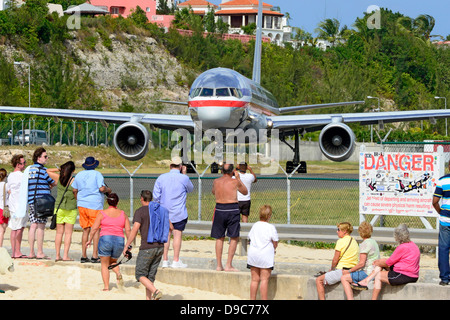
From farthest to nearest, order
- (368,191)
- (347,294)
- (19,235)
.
Answer: (368,191), (19,235), (347,294)

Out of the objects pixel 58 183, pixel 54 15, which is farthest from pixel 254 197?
pixel 54 15

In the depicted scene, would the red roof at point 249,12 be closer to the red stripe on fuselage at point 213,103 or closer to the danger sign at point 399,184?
the red stripe on fuselage at point 213,103

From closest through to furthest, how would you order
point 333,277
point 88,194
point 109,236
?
1. point 333,277
2. point 109,236
3. point 88,194

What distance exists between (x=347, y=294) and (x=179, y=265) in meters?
3.17

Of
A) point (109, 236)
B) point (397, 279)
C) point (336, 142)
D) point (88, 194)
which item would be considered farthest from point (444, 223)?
point (336, 142)

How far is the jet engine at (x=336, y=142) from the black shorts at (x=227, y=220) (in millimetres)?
17120

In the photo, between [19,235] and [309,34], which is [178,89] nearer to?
[309,34]

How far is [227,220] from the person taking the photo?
483 inches

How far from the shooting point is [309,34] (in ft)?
447

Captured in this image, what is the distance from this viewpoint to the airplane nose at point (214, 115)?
90.3 feet

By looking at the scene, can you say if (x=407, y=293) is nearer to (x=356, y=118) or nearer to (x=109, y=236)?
(x=109, y=236)

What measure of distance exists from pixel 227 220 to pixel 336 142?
1746cm

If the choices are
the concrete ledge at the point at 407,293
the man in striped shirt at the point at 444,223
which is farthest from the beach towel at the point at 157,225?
the man in striped shirt at the point at 444,223

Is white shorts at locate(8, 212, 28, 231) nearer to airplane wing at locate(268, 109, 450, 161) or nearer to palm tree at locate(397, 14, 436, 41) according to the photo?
airplane wing at locate(268, 109, 450, 161)
